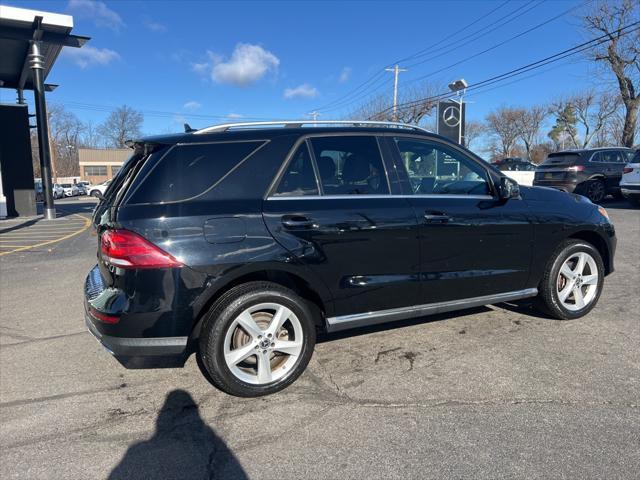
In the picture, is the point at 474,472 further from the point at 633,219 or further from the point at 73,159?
the point at 73,159

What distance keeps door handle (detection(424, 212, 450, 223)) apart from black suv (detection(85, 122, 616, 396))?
14mm

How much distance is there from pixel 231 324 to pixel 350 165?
1.49 metres

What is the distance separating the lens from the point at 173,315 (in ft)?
9.40

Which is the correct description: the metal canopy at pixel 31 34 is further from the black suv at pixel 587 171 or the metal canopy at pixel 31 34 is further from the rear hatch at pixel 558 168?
the black suv at pixel 587 171

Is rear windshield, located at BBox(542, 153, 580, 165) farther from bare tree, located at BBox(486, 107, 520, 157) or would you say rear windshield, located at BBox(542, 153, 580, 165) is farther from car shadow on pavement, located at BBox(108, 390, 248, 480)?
bare tree, located at BBox(486, 107, 520, 157)

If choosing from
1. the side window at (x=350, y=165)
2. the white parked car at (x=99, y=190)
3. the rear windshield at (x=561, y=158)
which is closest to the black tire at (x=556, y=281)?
the side window at (x=350, y=165)

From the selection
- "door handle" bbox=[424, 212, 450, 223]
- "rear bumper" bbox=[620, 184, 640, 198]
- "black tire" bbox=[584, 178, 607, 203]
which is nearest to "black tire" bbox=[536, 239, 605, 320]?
"door handle" bbox=[424, 212, 450, 223]

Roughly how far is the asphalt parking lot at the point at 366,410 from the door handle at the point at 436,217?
3.60 ft

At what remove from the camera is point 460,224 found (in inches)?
146

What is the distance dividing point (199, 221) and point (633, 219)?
1206 cm

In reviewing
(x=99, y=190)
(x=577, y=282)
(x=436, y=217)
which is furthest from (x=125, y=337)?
(x=99, y=190)

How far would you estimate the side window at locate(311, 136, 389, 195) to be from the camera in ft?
11.2

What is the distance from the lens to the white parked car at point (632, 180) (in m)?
12.5

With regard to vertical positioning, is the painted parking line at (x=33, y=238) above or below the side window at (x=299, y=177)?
below
